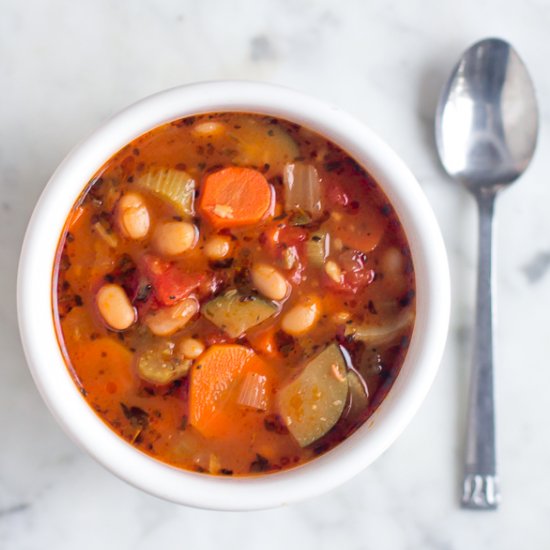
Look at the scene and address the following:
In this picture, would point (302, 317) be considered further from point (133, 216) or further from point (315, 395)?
point (133, 216)

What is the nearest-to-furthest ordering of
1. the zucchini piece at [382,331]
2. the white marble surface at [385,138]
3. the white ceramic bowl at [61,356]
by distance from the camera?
the white ceramic bowl at [61,356], the zucchini piece at [382,331], the white marble surface at [385,138]

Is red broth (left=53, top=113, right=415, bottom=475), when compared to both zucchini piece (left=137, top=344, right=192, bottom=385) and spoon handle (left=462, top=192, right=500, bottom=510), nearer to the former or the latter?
zucchini piece (left=137, top=344, right=192, bottom=385)

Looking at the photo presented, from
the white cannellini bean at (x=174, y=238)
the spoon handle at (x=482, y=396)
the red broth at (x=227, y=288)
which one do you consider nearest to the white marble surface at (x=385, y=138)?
the spoon handle at (x=482, y=396)

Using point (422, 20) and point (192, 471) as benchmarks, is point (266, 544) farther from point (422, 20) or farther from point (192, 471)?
point (422, 20)

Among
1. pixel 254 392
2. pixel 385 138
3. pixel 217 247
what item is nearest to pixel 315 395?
pixel 254 392

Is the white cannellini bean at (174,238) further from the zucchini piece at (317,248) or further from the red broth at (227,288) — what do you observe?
the zucchini piece at (317,248)

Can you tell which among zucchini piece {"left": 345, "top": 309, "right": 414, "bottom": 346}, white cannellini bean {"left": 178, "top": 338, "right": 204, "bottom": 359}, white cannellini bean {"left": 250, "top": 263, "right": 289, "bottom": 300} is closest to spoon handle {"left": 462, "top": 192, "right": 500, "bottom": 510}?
zucchini piece {"left": 345, "top": 309, "right": 414, "bottom": 346}
